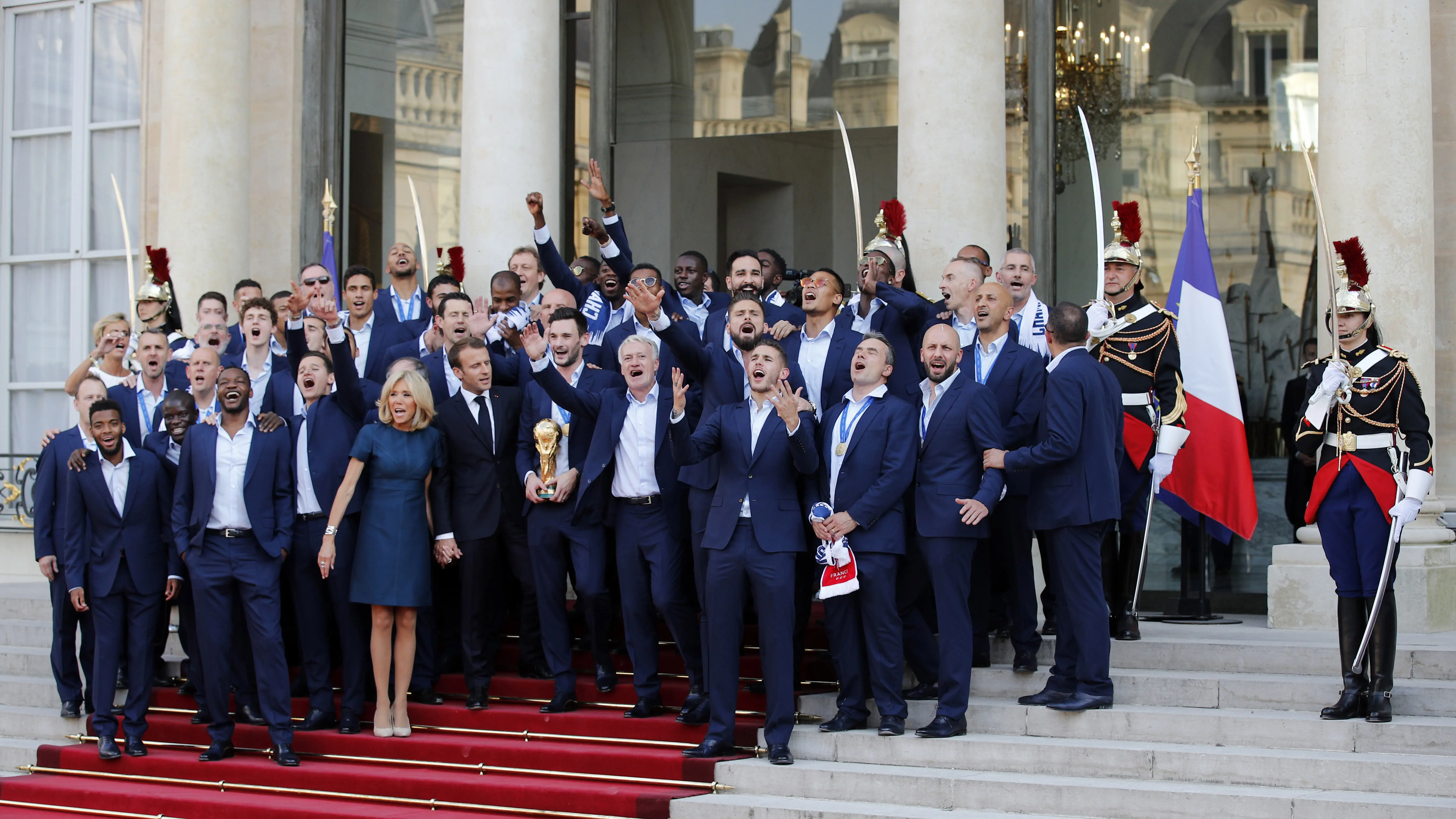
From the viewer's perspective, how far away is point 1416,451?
25.5 ft

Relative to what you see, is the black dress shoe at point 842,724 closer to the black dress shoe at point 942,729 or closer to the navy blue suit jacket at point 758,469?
the black dress shoe at point 942,729

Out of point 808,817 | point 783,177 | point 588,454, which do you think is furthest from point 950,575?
point 783,177

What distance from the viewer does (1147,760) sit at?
24.7ft

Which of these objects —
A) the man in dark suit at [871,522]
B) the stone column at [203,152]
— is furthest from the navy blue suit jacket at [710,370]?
the stone column at [203,152]

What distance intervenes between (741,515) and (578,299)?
294 cm

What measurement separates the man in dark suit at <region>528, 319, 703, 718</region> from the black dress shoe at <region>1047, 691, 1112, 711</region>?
1.86 m

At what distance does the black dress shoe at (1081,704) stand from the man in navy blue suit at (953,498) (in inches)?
17.2

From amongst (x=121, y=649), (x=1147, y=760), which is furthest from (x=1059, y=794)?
(x=121, y=649)

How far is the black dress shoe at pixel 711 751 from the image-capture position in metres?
8.05

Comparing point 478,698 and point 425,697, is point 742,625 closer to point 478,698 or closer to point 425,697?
point 478,698

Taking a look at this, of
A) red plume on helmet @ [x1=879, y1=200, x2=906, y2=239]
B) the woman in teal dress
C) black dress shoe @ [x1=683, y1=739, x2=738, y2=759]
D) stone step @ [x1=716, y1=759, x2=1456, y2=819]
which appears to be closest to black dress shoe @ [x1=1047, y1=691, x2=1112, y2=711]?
stone step @ [x1=716, y1=759, x2=1456, y2=819]

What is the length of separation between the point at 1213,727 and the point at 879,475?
1.95m

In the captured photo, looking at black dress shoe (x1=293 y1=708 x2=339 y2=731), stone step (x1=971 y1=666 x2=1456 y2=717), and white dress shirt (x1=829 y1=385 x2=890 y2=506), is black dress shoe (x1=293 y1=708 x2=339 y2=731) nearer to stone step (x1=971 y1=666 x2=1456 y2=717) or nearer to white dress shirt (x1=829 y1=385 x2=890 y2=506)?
white dress shirt (x1=829 y1=385 x2=890 y2=506)

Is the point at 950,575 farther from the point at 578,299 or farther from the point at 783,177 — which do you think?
the point at 783,177
